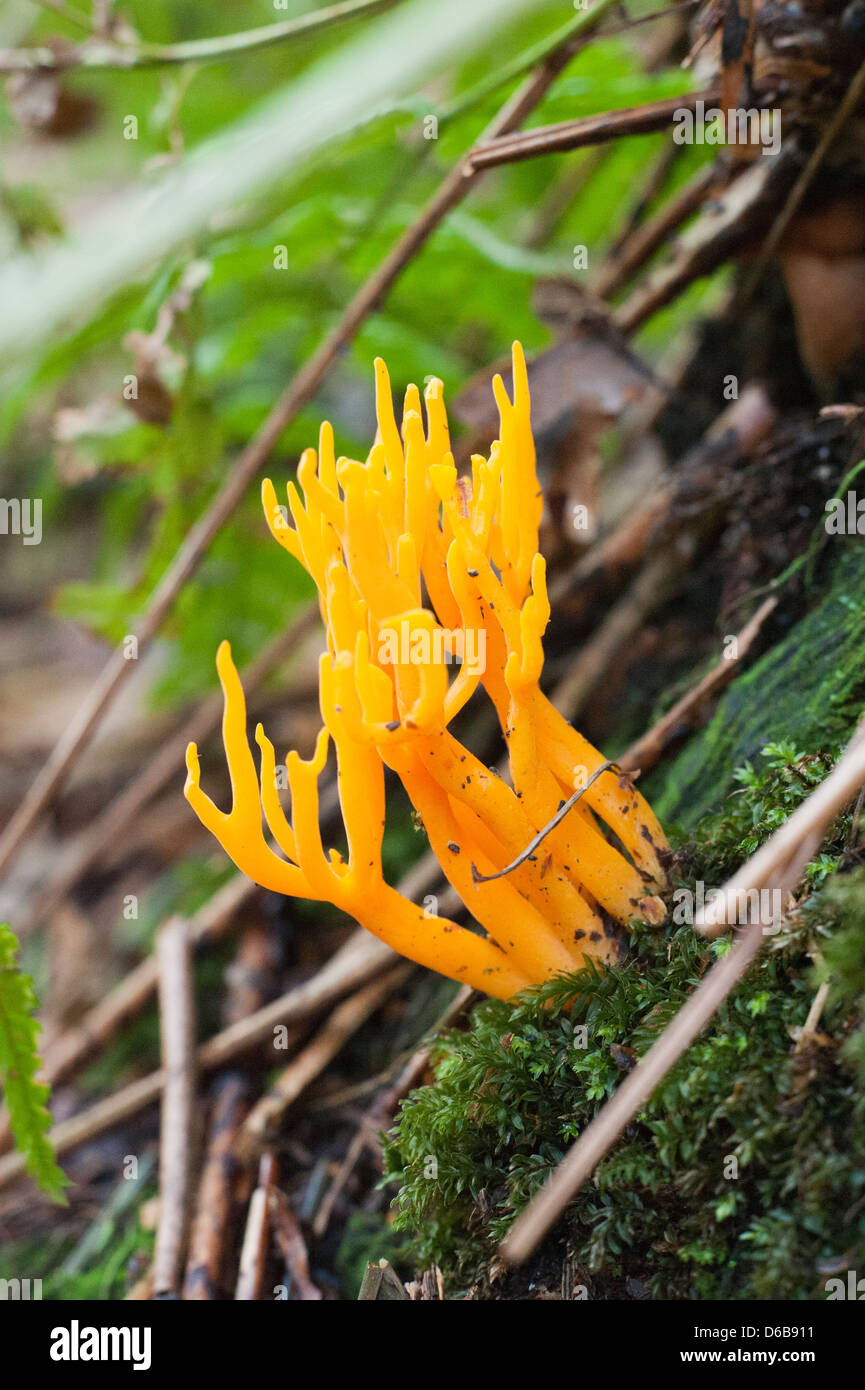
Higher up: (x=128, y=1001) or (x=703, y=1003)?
(x=128, y=1001)

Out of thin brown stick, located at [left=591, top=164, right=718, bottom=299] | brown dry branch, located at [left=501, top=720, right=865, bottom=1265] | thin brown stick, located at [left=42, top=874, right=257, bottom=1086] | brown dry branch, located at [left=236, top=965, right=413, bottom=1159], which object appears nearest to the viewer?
brown dry branch, located at [left=501, top=720, right=865, bottom=1265]

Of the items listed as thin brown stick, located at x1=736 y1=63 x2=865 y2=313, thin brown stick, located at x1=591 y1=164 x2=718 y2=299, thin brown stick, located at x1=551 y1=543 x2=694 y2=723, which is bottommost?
thin brown stick, located at x1=551 y1=543 x2=694 y2=723

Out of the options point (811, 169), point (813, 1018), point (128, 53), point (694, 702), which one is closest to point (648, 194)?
point (811, 169)

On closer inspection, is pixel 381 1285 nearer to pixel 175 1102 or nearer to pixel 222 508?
pixel 175 1102

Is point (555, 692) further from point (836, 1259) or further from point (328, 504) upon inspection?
point (836, 1259)

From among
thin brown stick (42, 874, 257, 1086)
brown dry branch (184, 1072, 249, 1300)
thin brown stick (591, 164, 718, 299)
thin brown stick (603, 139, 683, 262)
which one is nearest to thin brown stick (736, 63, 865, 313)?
thin brown stick (591, 164, 718, 299)

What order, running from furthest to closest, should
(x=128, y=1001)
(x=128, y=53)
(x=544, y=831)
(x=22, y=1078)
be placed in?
(x=128, y=1001) → (x=128, y=53) → (x=22, y=1078) → (x=544, y=831)

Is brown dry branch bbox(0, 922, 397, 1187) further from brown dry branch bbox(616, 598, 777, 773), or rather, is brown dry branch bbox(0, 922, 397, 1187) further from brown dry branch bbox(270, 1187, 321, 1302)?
brown dry branch bbox(616, 598, 777, 773)
